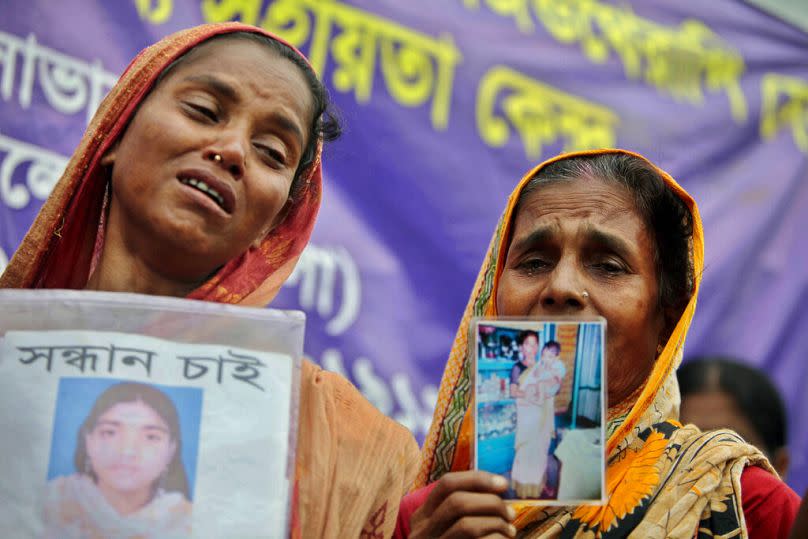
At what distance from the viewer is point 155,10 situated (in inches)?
137

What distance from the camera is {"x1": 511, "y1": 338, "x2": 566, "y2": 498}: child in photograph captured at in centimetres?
167

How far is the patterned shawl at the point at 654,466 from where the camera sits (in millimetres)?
1934

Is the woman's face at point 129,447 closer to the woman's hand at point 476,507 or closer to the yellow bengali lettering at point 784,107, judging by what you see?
the woman's hand at point 476,507

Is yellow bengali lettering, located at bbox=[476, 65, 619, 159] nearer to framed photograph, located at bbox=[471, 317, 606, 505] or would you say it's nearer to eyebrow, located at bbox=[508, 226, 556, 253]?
eyebrow, located at bbox=[508, 226, 556, 253]

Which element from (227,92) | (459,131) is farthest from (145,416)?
(459,131)

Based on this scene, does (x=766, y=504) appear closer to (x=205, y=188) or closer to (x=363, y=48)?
(x=205, y=188)

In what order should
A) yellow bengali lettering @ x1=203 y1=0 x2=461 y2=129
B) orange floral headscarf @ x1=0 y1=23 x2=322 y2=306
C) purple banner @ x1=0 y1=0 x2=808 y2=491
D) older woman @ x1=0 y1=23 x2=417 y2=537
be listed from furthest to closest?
yellow bengali lettering @ x1=203 y1=0 x2=461 y2=129
purple banner @ x1=0 y1=0 x2=808 y2=491
orange floral headscarf @ x1=0 y1=23 x2=322 y2=306
older woman @ x1=0 y1=23 x2=417 y2=537

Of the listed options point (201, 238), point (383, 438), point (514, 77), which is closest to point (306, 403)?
point (383, 438)

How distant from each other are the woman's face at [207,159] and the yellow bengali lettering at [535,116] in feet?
7.10

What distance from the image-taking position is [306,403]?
6.31 ft

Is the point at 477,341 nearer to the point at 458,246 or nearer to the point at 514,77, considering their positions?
the point at 458,246

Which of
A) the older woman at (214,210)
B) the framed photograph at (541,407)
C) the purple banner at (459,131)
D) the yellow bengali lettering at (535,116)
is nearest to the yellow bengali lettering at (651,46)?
the purple banner at (459,131)

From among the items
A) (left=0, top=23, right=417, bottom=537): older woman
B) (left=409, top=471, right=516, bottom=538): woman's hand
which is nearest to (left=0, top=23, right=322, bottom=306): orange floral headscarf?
(left=0, top=23, right=417, bottom=537): older woman

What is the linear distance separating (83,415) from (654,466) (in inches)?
42.0
